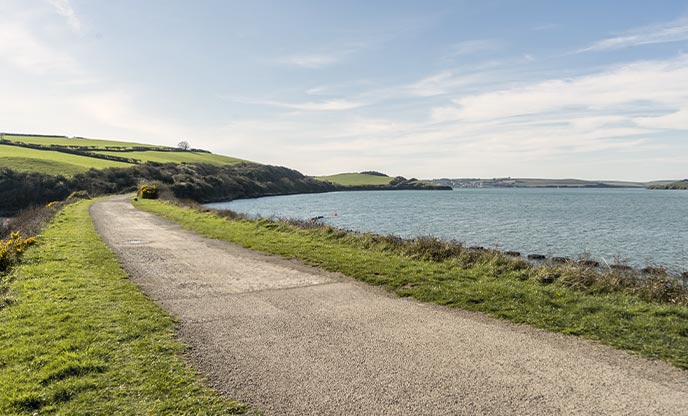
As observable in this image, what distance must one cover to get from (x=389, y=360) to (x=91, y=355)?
472cm

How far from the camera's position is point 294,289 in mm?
11102

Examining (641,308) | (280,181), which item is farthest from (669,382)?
(280,181)

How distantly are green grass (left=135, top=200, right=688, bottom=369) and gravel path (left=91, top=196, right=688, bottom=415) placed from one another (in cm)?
52

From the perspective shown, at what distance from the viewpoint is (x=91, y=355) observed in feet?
21.2

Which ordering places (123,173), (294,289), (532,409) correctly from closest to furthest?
(532,409) < (294,289) < (123,173)

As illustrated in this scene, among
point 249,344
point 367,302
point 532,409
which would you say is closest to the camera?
point 532,409

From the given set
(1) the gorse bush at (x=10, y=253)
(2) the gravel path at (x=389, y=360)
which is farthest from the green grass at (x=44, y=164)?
(2) the gravel path at (x=389, y=360)

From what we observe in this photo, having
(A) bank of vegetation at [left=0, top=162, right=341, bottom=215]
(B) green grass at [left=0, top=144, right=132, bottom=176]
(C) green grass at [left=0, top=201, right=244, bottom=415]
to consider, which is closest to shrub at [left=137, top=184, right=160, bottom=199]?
(A) bank of vegetation at [left=0, top=162, right=341, bottom=215]

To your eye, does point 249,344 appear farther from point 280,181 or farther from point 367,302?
point 280,181

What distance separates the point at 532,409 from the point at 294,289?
711 cm

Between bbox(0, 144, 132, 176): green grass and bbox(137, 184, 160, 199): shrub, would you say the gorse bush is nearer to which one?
bbox(137, 184, 160, 199): shrub

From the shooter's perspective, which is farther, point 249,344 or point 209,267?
point 209,267

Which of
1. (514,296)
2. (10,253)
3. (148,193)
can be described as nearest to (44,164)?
(148,193)

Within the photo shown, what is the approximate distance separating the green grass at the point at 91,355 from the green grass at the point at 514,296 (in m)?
5.92
